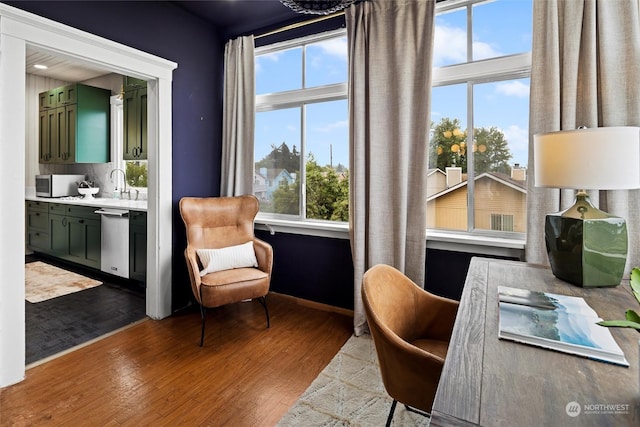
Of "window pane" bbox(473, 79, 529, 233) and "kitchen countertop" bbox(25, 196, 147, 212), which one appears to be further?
"kitchen countertop" bbox(25, 196, 147, 212)

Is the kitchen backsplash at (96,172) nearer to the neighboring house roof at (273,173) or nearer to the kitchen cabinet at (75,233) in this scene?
the kitchen cabinet at (75,233)

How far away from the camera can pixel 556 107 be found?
6.38ft

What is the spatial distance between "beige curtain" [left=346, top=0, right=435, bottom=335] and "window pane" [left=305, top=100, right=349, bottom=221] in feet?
1.09

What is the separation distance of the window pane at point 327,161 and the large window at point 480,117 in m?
0.79

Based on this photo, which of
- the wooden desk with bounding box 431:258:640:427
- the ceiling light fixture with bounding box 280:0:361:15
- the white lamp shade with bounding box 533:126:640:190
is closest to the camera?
the wooden desk with bounding box 431:258:640:427

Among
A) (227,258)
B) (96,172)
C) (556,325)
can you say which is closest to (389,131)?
(227,258)

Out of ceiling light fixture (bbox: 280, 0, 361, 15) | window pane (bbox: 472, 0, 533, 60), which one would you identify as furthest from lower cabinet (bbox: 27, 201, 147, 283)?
window pane (bbox: 472, 0, 533, 60)

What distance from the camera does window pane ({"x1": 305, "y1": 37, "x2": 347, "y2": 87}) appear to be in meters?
2.92

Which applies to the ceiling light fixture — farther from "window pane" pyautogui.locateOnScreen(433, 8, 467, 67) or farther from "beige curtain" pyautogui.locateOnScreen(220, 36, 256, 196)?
"beige curtain" pyautogui.locateOnScreen(220, 36, 256, 196)

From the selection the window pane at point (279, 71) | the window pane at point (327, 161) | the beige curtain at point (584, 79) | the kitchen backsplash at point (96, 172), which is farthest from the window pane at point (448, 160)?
the kitchen backsplash at point (96, 172)

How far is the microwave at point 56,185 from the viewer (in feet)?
15.0

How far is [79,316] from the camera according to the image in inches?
111

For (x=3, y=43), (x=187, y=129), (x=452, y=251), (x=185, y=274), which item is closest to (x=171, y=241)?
(x=185, y=274)

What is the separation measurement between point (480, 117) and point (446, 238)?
94 centimetres
